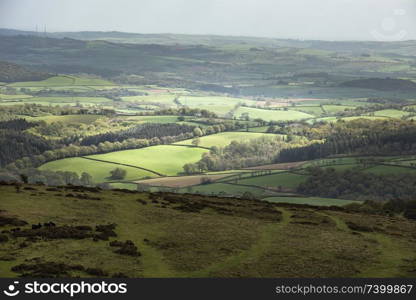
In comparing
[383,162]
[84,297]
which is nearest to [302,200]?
[383,162]

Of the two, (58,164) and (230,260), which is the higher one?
(230,260)

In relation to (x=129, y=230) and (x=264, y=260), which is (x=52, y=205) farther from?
(x=264, y=260)

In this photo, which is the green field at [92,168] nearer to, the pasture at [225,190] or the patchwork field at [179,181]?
the patchwork field at [179,181]

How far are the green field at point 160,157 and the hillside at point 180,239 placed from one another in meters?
103

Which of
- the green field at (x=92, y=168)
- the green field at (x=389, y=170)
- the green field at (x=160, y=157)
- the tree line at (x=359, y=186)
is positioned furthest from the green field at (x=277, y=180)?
the green field at (x=160, y=157)

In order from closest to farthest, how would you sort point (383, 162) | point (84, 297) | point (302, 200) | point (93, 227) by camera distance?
1. point (84, 297)
2. point (93, 227)
3. point (302, 200)
4. point (383, 162)

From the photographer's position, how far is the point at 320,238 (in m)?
47.8

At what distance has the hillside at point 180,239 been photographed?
120 feet

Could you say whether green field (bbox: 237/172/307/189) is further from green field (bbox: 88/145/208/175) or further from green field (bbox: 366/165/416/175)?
green field (bbox: 88/145/208/175)

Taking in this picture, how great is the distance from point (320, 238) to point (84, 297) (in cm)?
2323

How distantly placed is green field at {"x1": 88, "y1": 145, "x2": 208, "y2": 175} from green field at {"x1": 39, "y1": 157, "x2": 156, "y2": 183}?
5584 millimetres

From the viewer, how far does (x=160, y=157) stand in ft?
584

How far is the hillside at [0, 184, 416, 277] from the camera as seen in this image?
36438 mm

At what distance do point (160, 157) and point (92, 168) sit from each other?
24.1 metres
